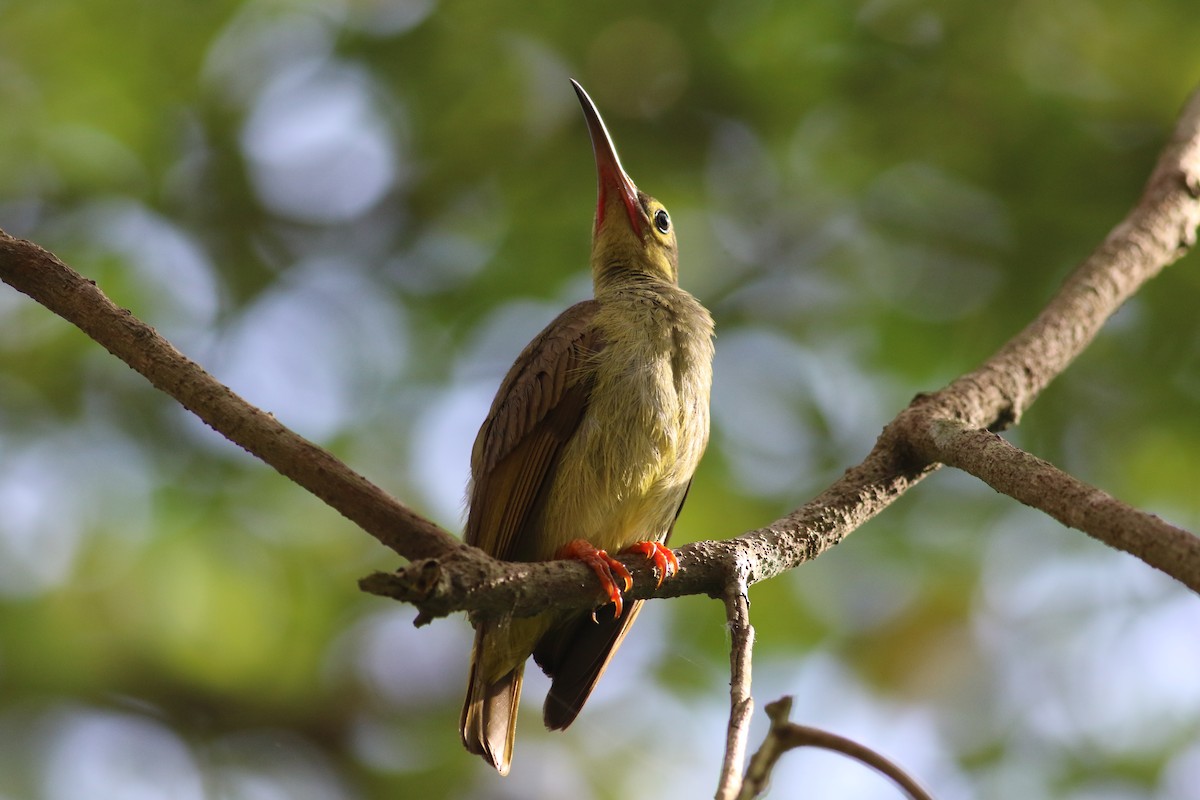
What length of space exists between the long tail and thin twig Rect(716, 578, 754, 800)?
1.31 m

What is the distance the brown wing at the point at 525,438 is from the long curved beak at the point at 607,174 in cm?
162

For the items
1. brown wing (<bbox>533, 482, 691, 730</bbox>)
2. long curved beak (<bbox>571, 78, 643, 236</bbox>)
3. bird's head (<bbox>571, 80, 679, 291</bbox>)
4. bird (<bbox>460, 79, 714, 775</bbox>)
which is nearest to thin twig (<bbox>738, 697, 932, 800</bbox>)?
bird (<bbox>460, 79, 714, 775</bbox>)

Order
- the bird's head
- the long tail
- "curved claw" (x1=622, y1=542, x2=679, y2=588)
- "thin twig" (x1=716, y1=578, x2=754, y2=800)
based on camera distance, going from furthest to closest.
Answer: the bird's head → the long tail → "curved claw" (x1=622, y1=542, x2=679, y2=588) → "thin twig" (x1=716, y1=578, x2=754, y2=800)

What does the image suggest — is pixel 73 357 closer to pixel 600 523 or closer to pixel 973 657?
pixel 600 523

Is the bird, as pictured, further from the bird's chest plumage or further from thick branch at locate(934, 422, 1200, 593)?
thick branch at locate(934, 422, 1200, 593)

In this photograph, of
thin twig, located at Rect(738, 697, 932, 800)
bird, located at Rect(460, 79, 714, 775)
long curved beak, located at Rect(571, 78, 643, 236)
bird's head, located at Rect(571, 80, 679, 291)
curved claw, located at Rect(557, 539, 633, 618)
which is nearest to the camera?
thin twig, located at Rect(738, 697, 932, 800)

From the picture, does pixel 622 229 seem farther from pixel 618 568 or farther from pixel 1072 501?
pixel 1072 501

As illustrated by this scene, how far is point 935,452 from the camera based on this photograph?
3.39m

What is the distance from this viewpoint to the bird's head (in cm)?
597

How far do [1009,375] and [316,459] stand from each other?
2690mm

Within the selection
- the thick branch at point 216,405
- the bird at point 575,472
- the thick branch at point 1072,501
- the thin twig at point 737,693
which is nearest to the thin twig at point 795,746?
the thin twig at point 737,693

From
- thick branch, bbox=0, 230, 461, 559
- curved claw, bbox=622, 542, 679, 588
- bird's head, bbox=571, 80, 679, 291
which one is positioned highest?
bird's head, bbox=571, 80, 679, 291

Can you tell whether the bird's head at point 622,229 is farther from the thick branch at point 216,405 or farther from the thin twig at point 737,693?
the thick branch at point 216,405

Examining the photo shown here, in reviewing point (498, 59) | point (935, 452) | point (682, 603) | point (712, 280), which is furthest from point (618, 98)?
point (935, 452)
